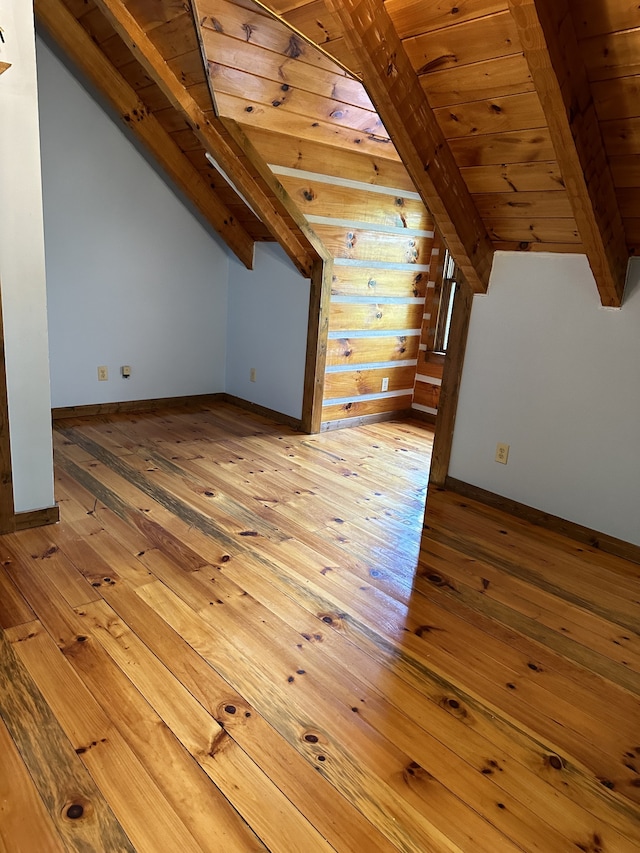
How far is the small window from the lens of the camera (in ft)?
15.9

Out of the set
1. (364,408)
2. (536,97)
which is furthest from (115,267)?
(536,97)

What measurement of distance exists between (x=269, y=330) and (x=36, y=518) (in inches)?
96.9

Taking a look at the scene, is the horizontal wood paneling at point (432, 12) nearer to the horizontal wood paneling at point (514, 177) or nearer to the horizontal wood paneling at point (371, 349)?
the horizontal wood paneling at point (514, 177)

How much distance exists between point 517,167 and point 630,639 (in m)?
1.93

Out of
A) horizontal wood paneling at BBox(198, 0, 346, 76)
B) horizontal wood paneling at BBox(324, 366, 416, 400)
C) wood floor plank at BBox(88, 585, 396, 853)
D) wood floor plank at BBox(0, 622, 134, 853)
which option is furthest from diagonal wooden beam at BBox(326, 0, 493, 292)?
wood floor plank at BBox(0, 622, 134, 853)

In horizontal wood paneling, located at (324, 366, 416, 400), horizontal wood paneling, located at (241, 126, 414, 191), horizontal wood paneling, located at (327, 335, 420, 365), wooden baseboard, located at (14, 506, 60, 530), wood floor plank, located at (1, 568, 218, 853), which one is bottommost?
wood floor plank, located at (1, 568, 218, 853)

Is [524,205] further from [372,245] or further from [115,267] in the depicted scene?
[115,267]

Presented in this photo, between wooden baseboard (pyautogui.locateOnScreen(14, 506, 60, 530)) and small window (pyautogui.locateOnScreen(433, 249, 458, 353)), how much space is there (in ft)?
10.9

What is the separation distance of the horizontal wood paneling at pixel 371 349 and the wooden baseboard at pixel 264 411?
0.55 m

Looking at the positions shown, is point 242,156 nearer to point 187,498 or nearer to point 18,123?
point 18,123

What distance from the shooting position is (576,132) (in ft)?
6.75

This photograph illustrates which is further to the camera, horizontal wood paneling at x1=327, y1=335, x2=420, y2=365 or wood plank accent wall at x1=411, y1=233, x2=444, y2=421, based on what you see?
wood plank accent wall at x1=411, y1=233, x2=444, y2=421

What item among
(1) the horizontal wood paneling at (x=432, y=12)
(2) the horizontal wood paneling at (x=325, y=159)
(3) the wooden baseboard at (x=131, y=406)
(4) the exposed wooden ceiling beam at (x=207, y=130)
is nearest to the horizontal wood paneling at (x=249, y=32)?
(4) the exposed wooden ceiling beam at (x=207, y=130)

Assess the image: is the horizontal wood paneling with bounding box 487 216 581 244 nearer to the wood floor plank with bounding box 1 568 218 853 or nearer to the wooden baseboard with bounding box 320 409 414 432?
the wooden baseboard with bounding box 320 409 414 432
